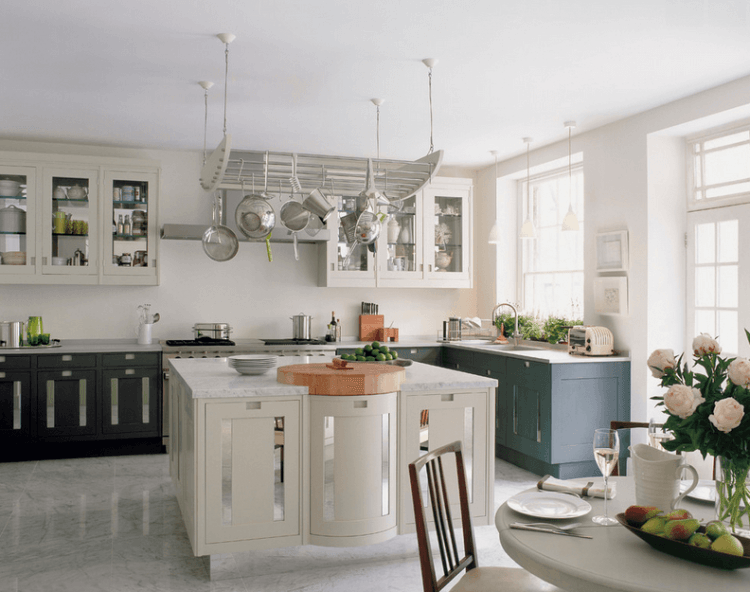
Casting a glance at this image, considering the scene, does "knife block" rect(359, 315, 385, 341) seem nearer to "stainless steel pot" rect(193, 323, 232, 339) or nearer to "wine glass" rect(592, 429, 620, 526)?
"stainless steel pot" rect(193, 323, 232, 339)

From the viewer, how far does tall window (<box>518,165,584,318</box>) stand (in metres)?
5.79

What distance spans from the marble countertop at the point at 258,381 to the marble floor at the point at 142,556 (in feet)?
2.87

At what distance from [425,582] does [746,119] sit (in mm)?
3894

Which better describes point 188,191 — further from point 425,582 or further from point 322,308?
point 425,582

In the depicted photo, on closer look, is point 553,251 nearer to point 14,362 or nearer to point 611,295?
point 611,295

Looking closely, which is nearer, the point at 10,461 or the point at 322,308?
the point at 10,461

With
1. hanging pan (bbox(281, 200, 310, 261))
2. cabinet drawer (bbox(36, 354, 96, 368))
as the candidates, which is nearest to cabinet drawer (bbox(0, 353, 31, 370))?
cabinet drawer (bbox(36, 354, 96, 368))

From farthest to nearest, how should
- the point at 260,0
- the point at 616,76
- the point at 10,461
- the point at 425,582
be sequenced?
1. the point at 10,461
2. the point at 616,76
3. the point at 260,0
4. the point at 425,582

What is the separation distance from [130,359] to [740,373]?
4.85 metres

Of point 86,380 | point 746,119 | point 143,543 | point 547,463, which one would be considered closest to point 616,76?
point 746,119

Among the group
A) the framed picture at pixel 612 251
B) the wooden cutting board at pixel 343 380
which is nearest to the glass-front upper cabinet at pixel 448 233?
the framed picture at pixel 612 251

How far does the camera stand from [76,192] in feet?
18.4

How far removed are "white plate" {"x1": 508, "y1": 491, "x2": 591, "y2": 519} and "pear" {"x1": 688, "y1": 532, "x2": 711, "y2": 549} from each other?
0.34 m

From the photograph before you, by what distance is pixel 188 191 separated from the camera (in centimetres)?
611
